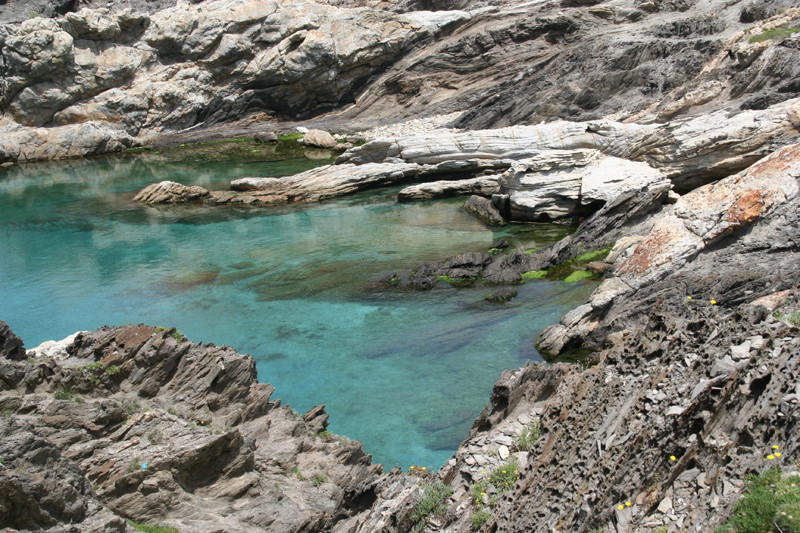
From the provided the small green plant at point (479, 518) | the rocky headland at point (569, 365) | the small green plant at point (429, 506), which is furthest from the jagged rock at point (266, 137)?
the small green plant at point (479, 518)

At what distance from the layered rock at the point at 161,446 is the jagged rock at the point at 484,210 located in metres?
14.4

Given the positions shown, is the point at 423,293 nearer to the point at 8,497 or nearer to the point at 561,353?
the point at 561,353

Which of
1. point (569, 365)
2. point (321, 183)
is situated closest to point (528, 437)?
point (569, 365)

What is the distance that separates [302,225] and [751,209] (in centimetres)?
1692

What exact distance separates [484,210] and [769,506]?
20.7m

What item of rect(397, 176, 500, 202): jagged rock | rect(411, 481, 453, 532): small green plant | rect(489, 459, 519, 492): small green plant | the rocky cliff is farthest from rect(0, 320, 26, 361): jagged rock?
the rocky cliff

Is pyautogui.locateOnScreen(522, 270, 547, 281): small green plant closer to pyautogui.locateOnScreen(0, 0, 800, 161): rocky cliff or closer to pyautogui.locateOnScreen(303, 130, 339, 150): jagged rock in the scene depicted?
pyautogui.locateOnScreen(0, 0, 800, 161): rocky cliff

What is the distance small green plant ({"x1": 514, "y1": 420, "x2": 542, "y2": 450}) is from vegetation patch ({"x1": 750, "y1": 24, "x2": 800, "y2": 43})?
83.4 ft

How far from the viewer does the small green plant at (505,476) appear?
755 centimetres

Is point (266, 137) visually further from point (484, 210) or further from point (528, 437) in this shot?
point (528, 437)

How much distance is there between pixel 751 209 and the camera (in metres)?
13.9

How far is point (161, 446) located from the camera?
8320 millimetres

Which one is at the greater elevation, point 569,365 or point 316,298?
point 569,365

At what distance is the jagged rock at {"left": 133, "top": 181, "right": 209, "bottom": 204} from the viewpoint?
3117 centimetres
